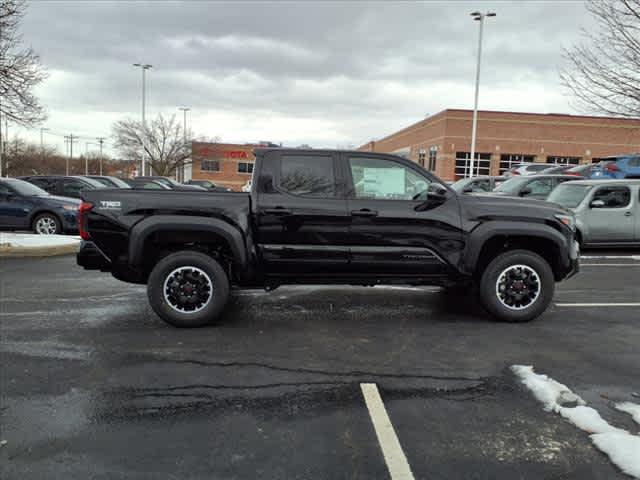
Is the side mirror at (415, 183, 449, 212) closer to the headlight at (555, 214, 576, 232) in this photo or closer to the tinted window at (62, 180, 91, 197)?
Result: the headlight at (555, 214, 576, 232)

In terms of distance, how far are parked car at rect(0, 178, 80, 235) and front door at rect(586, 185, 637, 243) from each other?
12.4m

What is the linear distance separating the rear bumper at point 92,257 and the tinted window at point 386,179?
9.27 feet

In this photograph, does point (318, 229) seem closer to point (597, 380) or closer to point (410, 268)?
point (410, 268)

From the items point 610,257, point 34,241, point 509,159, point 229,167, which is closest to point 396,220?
point 610,257

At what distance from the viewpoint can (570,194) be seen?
431 inches

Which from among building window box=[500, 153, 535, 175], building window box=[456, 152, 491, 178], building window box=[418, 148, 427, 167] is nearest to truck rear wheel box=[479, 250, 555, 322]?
building window box=[456, 152, 491, 178]

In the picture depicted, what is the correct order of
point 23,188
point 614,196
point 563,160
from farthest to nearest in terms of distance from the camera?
point 563,160, point 23,188, point 614,196

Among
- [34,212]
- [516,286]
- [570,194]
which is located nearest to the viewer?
[516,286]

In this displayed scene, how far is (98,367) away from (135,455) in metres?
1.57

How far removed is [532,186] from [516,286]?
8.81 metres

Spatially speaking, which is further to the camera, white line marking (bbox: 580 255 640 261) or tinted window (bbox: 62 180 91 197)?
tinted window (bbox: 62 180 91 197)

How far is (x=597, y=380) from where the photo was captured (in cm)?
391

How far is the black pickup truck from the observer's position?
200 inches

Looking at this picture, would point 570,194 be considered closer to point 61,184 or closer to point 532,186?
point 532,186
